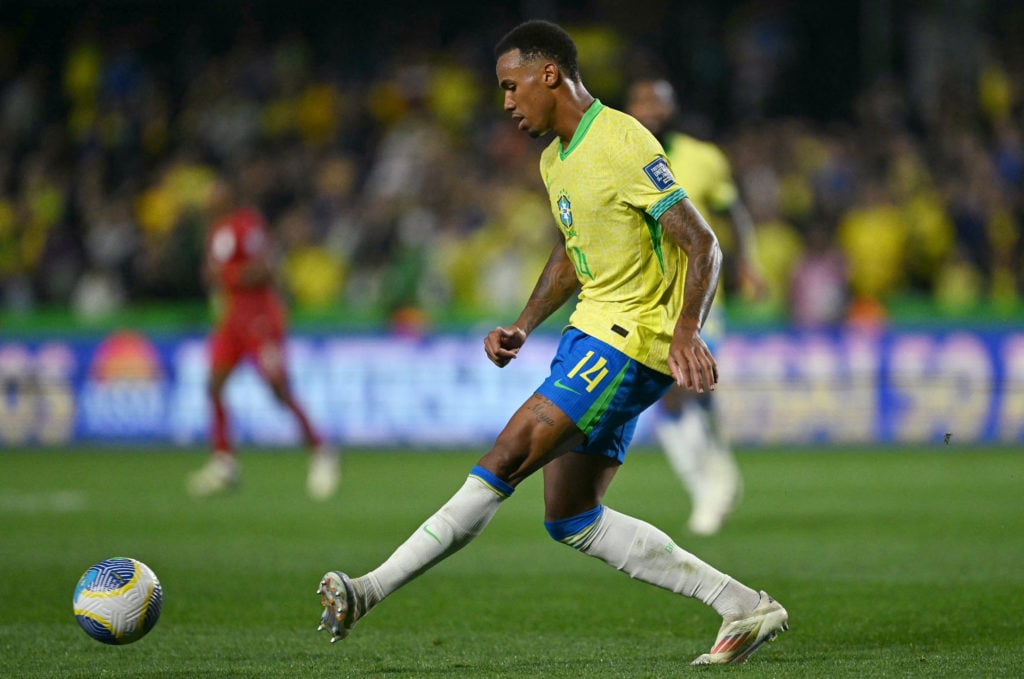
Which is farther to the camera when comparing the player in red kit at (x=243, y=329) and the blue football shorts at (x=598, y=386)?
the player in red kit at (x=243, y=329)

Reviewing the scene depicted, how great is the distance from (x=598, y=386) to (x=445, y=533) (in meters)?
0.75

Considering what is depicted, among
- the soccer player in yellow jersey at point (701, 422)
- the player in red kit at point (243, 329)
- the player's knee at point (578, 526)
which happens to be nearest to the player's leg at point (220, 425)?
the player in red kit at point (243, 329)

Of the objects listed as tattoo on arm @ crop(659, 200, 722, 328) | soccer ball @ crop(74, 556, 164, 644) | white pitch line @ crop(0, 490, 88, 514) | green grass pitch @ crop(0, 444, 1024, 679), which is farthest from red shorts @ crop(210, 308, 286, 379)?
tattoo on arm @ crop(659, 200, 722, 328)

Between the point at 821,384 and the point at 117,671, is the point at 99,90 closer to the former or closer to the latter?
the point at 821,384

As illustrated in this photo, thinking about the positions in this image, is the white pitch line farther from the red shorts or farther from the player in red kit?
the red shorts

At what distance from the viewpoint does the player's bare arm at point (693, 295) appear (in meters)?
5.47

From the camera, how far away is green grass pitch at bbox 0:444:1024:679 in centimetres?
609

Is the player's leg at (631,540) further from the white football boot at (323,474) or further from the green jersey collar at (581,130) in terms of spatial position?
the white football boot at (323,474)

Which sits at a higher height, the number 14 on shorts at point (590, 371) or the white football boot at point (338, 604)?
the number 14 on shorts at point (590, 371)

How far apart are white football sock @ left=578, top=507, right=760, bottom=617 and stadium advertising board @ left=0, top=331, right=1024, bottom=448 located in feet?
36.1

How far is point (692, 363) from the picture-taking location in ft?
18.0

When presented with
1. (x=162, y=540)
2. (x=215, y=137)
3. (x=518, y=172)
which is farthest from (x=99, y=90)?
(x=162, y=540)

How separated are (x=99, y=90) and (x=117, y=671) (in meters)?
19.0

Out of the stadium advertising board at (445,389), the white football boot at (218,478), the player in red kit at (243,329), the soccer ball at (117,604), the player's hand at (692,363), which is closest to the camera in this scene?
the player's hand at (692,363)
